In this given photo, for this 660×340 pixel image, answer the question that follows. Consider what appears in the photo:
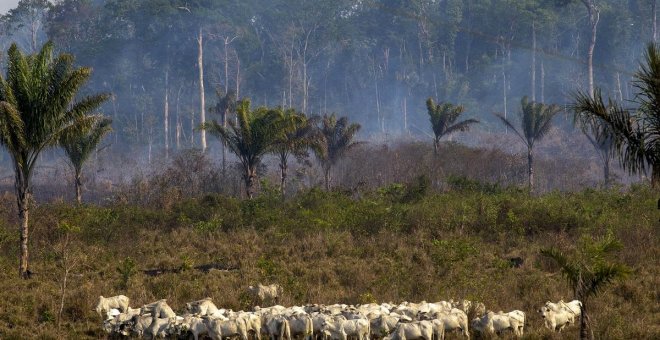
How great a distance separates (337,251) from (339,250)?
0.27 feet

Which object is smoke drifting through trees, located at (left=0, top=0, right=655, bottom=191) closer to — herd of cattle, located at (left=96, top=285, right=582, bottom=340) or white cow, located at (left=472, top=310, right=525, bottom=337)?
herd of cattle, located at (left=96, top=285, right=582, bottom=340)

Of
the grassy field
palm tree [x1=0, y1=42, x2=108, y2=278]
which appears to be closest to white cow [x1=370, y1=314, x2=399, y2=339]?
the grassy field

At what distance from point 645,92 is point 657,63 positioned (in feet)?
1.56

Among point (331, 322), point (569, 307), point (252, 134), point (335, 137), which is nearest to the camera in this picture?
point (331, 322)

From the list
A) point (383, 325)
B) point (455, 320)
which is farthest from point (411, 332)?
point (455, 320)

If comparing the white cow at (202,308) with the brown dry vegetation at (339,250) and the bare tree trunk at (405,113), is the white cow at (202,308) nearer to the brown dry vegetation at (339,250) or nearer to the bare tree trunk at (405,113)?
the brown dry vegetation at (339,250)

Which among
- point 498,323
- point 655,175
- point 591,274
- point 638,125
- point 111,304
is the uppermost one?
point 638,125

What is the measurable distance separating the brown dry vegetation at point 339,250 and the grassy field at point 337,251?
0.16ft

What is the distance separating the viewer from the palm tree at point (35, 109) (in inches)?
758

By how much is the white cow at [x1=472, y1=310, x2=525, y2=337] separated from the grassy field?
468 mm

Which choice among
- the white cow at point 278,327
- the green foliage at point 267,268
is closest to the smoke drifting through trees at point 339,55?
the green foliage at point 267,268

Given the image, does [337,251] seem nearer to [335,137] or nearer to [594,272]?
[594,272]

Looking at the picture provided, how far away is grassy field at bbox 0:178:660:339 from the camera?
17008 mm

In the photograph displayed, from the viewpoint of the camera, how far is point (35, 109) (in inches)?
761
